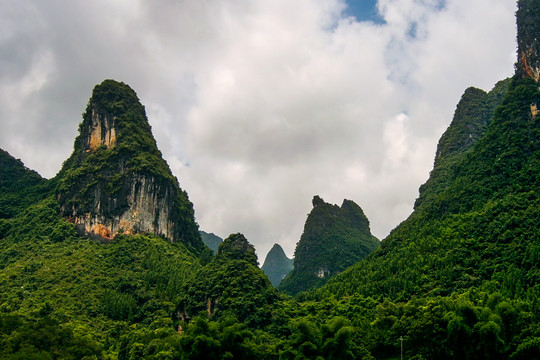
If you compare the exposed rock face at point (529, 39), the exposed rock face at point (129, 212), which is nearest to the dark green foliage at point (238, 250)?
the exposed rock face at point (129, 212)

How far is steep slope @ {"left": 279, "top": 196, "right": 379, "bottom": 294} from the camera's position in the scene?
98.3 m

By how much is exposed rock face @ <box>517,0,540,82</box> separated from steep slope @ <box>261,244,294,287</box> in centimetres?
12583

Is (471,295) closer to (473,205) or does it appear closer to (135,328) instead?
Result: (473,205)

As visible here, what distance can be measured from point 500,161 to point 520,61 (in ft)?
63.3

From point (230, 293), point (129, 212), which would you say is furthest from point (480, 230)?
point (129, 212)

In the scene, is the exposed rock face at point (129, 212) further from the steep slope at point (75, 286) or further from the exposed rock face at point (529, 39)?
the exposed rock face at point (529, 39)

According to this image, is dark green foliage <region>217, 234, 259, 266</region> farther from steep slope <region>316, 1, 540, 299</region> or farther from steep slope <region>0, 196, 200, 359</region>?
steep slope <region>316, 1, 540, 299</region>

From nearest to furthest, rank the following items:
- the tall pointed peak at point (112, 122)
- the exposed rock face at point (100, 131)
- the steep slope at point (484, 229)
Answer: the steep slope at point (484, 229)
the tall pointed peak at point (112, 122)
the exposed rock face at point (100, 131)

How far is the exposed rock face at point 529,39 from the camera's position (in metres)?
63.3

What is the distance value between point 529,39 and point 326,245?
55399 mm

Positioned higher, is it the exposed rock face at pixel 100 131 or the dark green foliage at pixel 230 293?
the exposed rock face at pixel 100 131

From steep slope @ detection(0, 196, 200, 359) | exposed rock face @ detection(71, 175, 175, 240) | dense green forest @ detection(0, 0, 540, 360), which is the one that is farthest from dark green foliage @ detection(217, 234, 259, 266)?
exposed rock face @ detection(71, 175, 175, 240)

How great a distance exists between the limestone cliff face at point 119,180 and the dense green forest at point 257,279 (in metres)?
0.35

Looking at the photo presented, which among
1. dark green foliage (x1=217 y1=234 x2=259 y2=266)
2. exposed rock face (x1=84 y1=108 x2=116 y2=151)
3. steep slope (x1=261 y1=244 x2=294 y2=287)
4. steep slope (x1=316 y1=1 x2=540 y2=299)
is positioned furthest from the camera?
steep slope (x1=261 y1=244 x2=294 y2=287)
